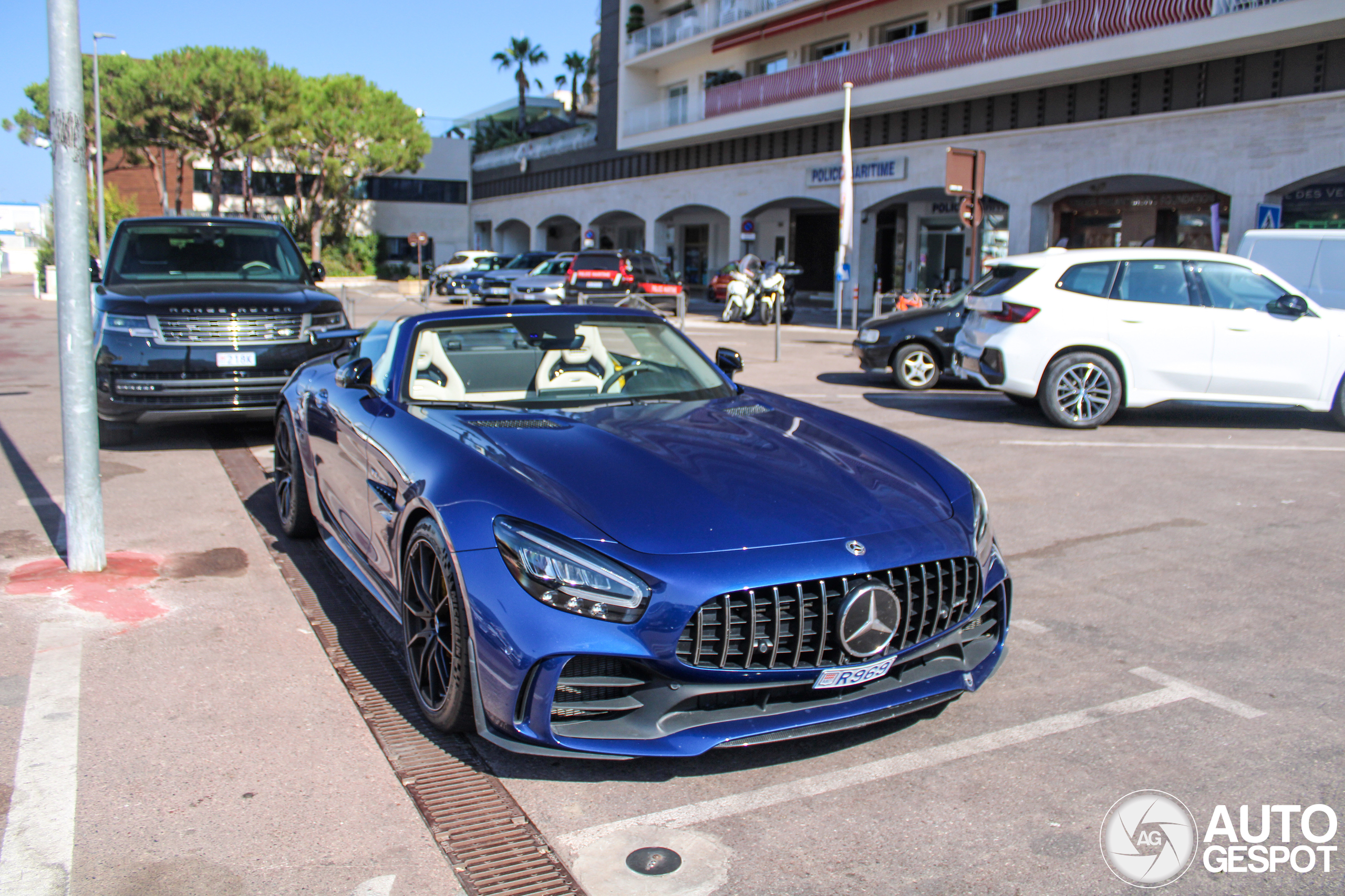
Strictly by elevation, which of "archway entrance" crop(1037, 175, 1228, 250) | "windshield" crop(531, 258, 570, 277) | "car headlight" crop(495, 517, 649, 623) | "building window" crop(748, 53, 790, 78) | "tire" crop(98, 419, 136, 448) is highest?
"building window" crop(748, 53, 790, 78)

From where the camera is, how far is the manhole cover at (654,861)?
2.71m

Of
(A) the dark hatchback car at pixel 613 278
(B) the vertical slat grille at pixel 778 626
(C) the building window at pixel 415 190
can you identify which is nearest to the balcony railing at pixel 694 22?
(A) the dark hatchback car at pixel 613 278

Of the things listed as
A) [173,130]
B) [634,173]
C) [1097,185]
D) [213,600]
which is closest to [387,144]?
[173,130]

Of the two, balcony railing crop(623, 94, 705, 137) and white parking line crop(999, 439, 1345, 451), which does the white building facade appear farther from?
white parking line crop(999, 439, 1345, 451)

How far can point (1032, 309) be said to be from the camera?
1005 cm

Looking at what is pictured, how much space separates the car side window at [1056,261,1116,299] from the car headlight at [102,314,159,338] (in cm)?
790

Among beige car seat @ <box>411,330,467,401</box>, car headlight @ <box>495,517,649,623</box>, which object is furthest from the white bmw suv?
car headlight @ <box>495,517,649,623</box>

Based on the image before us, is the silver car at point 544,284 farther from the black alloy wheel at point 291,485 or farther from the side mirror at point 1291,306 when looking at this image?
the black alloy wheel at point 291,485

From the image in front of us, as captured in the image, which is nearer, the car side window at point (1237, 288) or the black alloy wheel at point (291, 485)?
the black alloy wheel at point (291, 485)

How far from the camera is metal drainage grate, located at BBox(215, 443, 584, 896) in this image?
8.93ft

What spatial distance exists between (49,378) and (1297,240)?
49.4 feet

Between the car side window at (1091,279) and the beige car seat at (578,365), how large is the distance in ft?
21.9

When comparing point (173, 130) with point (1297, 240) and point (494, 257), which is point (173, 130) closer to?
point (494, 257)

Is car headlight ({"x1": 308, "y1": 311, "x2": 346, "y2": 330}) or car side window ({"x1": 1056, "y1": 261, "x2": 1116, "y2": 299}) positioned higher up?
car side window ({"x1": 1056, "y1": 261, "x2": 1116, "y2": 299})
